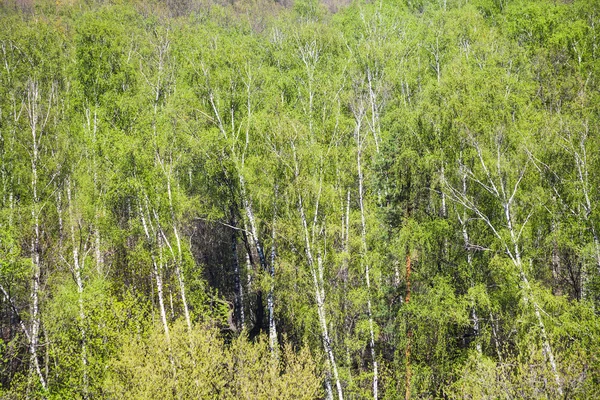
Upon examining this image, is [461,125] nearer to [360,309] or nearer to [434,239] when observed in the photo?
[434,239]

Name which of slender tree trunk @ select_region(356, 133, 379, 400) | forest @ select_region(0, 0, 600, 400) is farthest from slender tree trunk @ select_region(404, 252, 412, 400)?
slender tree trunk @ select_region(356, 133, 379, 400)

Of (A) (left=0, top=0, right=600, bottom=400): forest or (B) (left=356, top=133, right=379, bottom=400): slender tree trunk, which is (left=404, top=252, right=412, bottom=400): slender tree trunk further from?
(B) (left=356, top=133, right=379, bottom=400): slender tree trunk

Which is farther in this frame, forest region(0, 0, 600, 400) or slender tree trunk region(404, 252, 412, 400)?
slender tree trunk region(404, 252, 412, 400)

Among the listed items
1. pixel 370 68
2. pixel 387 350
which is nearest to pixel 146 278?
pixel 387 350

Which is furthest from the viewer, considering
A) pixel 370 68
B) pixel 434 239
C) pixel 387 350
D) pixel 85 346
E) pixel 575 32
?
pixel 575 32

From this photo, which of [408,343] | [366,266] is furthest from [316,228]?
[408,343]

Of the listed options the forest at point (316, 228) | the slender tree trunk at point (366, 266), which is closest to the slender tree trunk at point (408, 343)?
the forest at point (316, 228)

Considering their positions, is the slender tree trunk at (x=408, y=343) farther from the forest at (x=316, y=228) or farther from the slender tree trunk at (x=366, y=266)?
the slender tree trunk at (x=366, y=266)

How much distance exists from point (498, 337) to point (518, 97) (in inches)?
430

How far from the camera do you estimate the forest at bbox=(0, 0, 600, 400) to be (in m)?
16.2

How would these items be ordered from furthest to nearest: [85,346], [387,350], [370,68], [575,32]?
[575,32] → [370,68] → [387,350] → [85,346]

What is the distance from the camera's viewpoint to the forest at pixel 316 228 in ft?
53.1

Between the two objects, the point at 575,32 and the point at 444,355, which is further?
the point at 575,32

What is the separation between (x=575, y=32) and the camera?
3002cm
